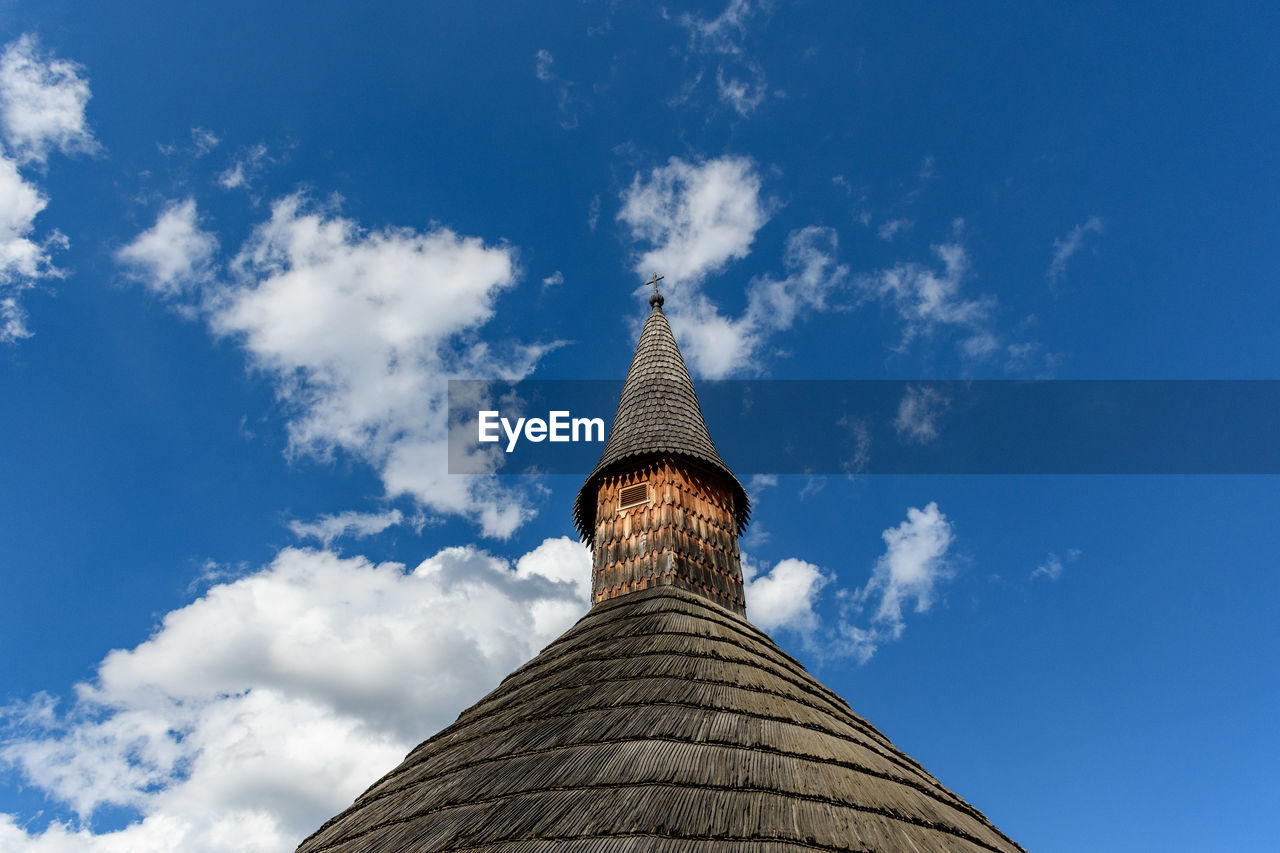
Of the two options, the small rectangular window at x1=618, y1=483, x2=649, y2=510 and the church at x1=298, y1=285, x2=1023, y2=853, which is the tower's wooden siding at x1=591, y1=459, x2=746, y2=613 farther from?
the church at x1=298, y1=285, x2=1023, y2=853

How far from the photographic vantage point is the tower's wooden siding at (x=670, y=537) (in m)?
13.0

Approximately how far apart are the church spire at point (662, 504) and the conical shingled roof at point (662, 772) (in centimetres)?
306

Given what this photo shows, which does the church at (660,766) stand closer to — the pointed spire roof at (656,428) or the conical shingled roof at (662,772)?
the conical shingled roof at (662,772)

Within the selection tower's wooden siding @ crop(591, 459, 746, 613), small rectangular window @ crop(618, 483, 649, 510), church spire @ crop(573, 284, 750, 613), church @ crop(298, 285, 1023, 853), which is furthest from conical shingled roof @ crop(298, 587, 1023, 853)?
small rectangular window @ crop(618, 483, 649, 510)

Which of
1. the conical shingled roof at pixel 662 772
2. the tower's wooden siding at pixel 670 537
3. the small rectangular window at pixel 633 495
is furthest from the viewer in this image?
the small rectangular window at pixel 633 495

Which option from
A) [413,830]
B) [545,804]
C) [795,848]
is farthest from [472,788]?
[795,848]

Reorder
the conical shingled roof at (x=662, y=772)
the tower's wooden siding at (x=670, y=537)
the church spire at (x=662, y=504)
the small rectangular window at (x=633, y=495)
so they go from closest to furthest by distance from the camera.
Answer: the conical shingled roof at (x=662, y=772), the tower's wooden siding at (x=670, y=537), the church spire at (x=662, y=504), the small rectangular window at (x=633, y=495)

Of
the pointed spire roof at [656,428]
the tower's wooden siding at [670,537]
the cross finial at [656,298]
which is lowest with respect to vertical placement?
the tower's wooden siding at [670,537]

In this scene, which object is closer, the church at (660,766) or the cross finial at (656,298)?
the church at (660,766)

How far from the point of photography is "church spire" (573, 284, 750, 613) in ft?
43.2

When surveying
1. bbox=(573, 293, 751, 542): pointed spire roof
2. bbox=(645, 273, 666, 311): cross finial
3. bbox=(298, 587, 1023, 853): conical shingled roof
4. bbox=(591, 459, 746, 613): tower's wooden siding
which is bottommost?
bbox=(298, 587, 1023, 853): conical shingled roof

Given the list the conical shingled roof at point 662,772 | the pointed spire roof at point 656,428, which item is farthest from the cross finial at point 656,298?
the conical shingled roof at point 662,772

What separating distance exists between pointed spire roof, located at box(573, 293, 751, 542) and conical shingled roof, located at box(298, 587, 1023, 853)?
4814 millimetres

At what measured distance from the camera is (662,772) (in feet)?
20.1
